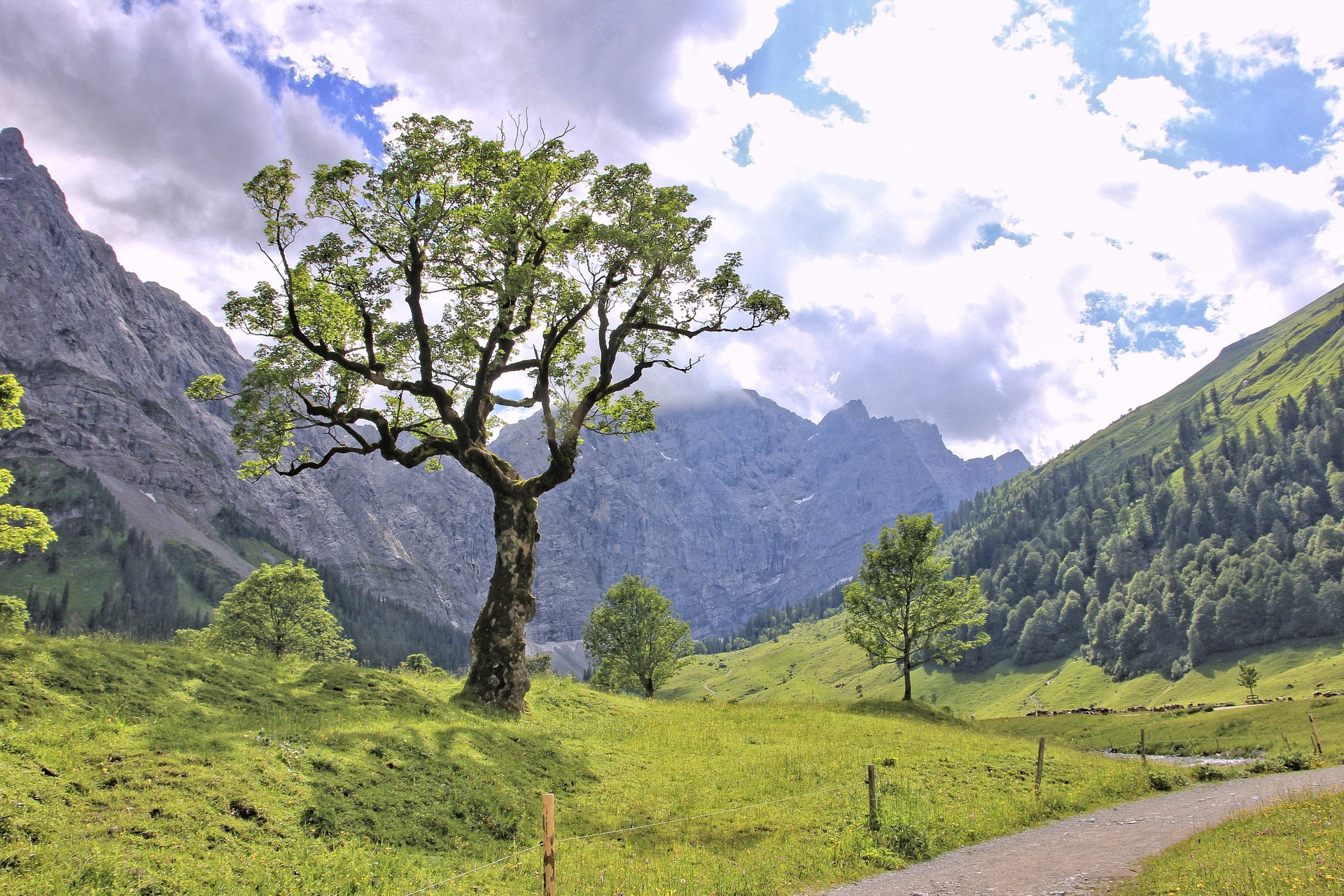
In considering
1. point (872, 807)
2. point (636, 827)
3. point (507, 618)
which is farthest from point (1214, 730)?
point (636, 827)

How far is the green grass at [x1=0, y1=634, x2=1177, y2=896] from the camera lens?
10578 millimetres

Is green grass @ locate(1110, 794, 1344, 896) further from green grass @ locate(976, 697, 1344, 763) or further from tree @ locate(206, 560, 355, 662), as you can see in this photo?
tree @ locate(206, 560, 355, 662)

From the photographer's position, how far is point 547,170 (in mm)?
24672

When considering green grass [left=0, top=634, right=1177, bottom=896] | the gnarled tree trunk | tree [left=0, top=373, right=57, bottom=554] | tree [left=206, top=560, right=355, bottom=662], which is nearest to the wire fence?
green grass [left=0, top=634, right=1177, bottom=896]

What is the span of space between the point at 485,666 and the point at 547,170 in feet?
63.0

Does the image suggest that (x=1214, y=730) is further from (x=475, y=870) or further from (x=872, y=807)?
(x=475, y=870)

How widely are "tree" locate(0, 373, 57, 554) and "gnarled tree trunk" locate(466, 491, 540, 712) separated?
1939 centimetres

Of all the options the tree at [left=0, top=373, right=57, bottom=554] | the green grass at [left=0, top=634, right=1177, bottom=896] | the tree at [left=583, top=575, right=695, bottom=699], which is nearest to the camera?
the green grass at [left=0, top=634, right=1177, bottom=896]

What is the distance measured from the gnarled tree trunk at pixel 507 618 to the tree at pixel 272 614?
180 ft

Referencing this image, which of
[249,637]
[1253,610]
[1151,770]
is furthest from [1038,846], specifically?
[1253,610]

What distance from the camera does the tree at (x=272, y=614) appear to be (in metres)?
70.6

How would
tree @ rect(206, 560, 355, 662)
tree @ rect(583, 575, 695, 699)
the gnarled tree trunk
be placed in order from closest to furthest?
the gnarled tree trunk, tree @ rect(583, 575, 695, 699), tree @ rect(206, 560, 355, 662)

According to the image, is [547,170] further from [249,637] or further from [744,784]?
[249,637]

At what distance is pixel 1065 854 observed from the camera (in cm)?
1712
